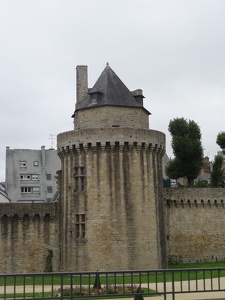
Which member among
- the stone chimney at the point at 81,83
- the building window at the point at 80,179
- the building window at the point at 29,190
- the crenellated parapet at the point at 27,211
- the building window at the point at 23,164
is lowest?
the crenellated parapet at the point at 27,211

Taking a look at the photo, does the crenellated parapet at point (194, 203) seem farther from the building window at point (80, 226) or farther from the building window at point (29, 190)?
the building window at point (29, 190)

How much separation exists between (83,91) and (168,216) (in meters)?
11.8

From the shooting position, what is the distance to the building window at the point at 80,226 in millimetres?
27969

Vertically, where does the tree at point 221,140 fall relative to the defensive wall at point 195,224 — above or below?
above

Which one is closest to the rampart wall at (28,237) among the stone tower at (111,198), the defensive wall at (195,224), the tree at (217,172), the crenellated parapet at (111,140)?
the stone tower at (111,198)

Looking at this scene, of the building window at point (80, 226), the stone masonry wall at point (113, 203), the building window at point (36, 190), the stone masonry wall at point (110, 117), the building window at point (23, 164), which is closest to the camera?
the stone masonry wall at point (113, 203)

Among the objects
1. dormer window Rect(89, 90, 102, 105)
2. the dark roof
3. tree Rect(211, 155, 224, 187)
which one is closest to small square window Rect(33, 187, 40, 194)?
tree Rect(211, 155, 224, 187)

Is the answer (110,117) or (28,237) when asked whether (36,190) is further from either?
(110,117)

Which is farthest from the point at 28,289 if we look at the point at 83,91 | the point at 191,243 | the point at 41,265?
the point at 191,243

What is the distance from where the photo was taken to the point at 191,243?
37188mm

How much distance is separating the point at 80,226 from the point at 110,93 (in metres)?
8.74

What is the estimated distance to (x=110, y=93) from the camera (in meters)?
30.6

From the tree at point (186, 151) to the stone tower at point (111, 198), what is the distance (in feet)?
54.5

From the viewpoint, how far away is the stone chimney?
33359 millimetres
